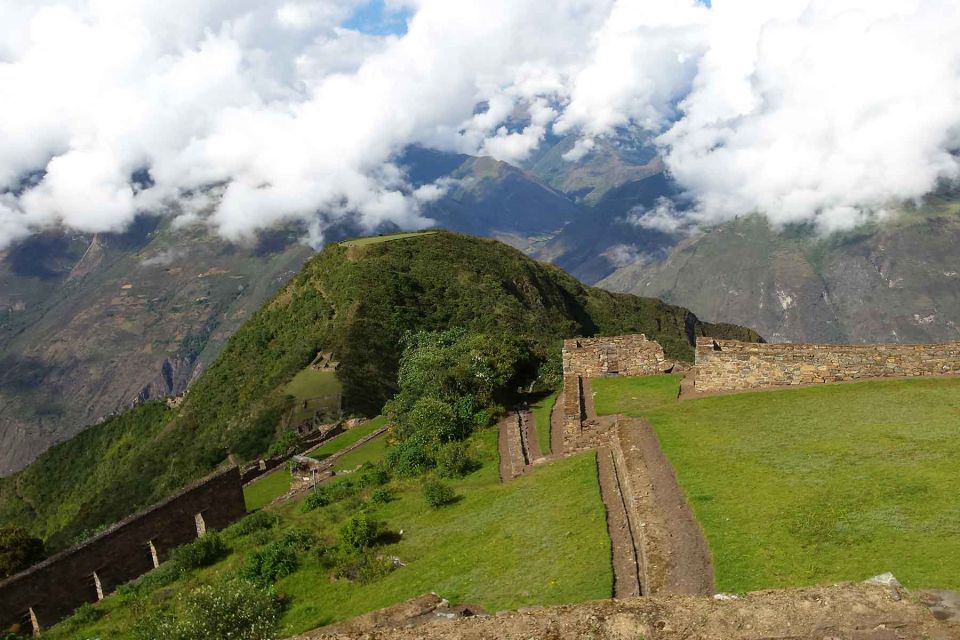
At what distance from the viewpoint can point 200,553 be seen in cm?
2586

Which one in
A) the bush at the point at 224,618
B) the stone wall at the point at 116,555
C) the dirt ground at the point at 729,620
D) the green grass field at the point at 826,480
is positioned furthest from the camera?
the stone wall at the point at 116,555

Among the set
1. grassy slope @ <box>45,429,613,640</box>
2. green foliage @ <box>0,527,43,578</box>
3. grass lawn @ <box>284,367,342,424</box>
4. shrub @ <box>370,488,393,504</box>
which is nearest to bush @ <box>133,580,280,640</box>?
grassy slope @ <box>45,429,613,640</box>

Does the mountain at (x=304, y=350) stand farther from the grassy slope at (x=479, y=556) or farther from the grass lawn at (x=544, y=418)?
the grassy slope at (x=479, y=556)

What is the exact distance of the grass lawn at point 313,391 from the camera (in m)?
67.6

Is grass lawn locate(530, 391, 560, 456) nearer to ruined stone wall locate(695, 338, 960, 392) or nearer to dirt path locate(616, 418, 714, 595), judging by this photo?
ruined stone wall locate(695, 338, 960, 392)

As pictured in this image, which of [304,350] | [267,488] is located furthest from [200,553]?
[304,350]

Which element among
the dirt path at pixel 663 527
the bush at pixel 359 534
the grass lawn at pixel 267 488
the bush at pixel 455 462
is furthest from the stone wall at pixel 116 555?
the dirt path at pixel 663 527

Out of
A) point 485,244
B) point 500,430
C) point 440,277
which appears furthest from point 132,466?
point 500,430

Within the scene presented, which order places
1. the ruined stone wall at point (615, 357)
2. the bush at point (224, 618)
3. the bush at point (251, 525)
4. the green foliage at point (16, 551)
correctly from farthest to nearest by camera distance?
the green foliage at point (16, 551), the ruined stone wall at point (615, 357), the bush at point (251, 525), the bush at point (224, 618)

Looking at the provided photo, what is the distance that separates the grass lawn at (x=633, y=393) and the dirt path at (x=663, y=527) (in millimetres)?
3820

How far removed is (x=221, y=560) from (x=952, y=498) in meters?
23.6

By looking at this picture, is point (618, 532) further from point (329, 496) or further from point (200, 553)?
point (200, 553)

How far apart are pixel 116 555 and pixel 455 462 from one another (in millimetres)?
14941

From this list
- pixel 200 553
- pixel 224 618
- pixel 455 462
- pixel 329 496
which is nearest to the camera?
pixel 224 618
